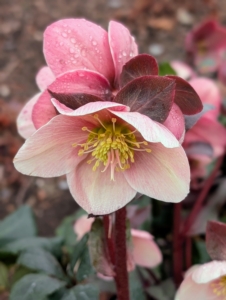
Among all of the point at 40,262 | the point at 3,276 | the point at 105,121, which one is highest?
the point at 105,121

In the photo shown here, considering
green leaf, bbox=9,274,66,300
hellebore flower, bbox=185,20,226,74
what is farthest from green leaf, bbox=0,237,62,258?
hellebore flower, bbox=185,20,226,74

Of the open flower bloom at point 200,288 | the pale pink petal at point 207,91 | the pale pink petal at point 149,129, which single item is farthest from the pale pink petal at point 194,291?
the pale pink petal at point 207,91

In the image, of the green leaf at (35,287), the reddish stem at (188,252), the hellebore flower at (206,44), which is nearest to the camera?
the green leaf at (35,287)

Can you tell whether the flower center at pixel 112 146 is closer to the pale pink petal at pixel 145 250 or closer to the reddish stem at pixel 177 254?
the pale pink petal at pixel 145 250

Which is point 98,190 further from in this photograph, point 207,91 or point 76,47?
point 207,91

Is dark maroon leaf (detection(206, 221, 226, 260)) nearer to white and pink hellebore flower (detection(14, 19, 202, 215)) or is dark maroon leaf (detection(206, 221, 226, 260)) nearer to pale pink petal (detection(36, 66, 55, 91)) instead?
white and pink hellebore flower (detection(14, 19, 202, 215))

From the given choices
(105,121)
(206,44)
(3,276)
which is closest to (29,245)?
(3,276)
